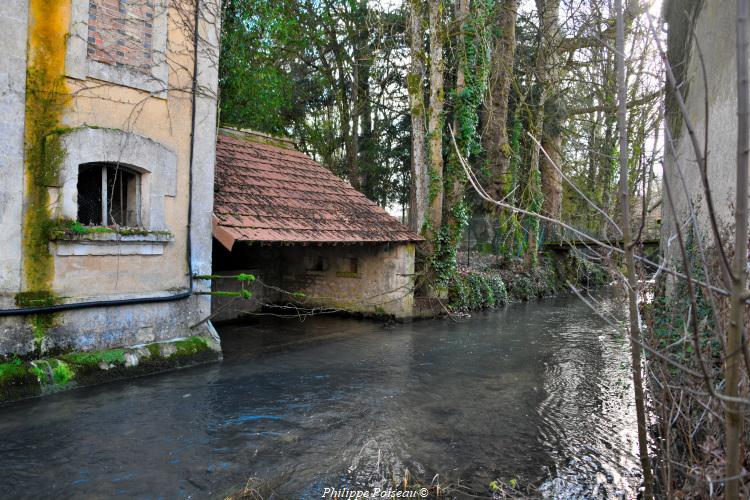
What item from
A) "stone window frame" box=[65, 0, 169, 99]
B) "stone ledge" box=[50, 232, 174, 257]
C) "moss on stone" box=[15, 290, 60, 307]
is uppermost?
"stone window frame" box=[65, 0, 169, 99]

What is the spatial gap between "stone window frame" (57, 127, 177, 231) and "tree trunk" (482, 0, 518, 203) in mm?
10192

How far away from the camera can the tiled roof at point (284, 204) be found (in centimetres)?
910

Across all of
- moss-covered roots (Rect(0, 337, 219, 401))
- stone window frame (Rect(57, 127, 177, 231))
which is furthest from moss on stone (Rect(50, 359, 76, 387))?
stone window frame (Rect(57, 127, 177, 231))

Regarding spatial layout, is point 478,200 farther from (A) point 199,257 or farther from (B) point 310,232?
(A) point 199,257

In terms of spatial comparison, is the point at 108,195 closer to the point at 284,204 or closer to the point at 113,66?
the point at 113,66

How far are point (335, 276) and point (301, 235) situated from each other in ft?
13.6

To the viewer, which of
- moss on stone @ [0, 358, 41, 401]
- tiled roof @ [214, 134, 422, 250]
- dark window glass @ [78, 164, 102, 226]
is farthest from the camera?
tiled roof @ [214, 134, 422, 250]

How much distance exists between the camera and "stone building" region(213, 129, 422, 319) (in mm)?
9688

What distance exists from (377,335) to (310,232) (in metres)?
2.83

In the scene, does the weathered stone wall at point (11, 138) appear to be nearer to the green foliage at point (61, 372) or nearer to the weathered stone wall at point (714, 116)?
the green foliage at point (61, 372)

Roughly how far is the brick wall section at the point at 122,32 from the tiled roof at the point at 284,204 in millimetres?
2527

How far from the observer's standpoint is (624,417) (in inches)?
255

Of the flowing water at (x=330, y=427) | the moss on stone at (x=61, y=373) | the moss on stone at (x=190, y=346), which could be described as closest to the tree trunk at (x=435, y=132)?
the flowing water at (x=330, y=427)

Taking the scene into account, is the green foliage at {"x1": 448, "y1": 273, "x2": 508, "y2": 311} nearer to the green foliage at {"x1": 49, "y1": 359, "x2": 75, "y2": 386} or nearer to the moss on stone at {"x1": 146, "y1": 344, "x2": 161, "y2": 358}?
the moss on stone at {"x1": 146, "y1": 344, "x2": 161, "y2": 358}
